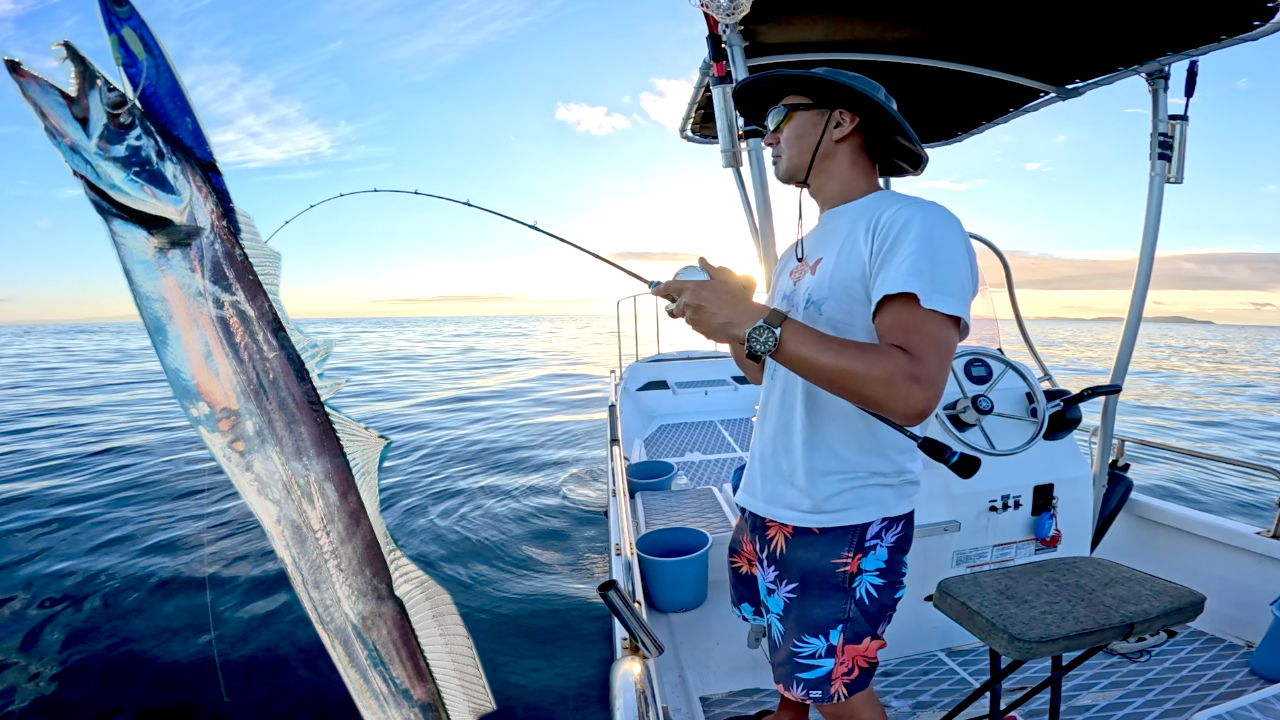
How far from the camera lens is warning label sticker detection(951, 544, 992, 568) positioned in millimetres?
2486

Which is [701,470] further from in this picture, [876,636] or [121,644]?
[121,644]

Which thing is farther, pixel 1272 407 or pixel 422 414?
pixel 1272 407

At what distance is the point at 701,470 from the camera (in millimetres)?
4656

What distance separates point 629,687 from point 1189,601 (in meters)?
1.54

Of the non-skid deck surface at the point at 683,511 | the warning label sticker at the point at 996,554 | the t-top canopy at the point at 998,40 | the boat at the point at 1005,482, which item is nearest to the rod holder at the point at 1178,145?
the boat at the point at 1005,482

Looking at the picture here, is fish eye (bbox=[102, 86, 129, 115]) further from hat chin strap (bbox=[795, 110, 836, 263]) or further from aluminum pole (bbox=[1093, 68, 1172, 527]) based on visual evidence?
aluminum pole (bbox=[1093, 68, 1172, 527])

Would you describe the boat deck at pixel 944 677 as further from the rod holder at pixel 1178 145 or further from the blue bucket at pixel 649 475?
the rod holder at pixel 1178 145

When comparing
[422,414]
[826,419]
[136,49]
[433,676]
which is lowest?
[422,414]

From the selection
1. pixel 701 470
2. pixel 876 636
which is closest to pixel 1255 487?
pixel 701 470

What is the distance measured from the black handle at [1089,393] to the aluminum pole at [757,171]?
4.80 feet

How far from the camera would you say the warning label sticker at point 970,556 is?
8.16ft

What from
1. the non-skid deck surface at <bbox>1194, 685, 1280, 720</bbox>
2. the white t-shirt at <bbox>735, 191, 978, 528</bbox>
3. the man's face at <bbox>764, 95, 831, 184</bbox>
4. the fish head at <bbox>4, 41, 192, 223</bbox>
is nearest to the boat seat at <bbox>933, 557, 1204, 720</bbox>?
the white t-shirt at <bbox>735, 191, 978, 528</bbox>

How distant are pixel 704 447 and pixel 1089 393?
10.8ft

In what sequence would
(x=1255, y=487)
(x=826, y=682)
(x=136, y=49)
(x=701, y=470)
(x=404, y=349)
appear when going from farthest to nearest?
(x=404, y=349) < (x=1255, y=487) < (x=701, y=470) < (x=826, y=682) < (x=136, y=49)
